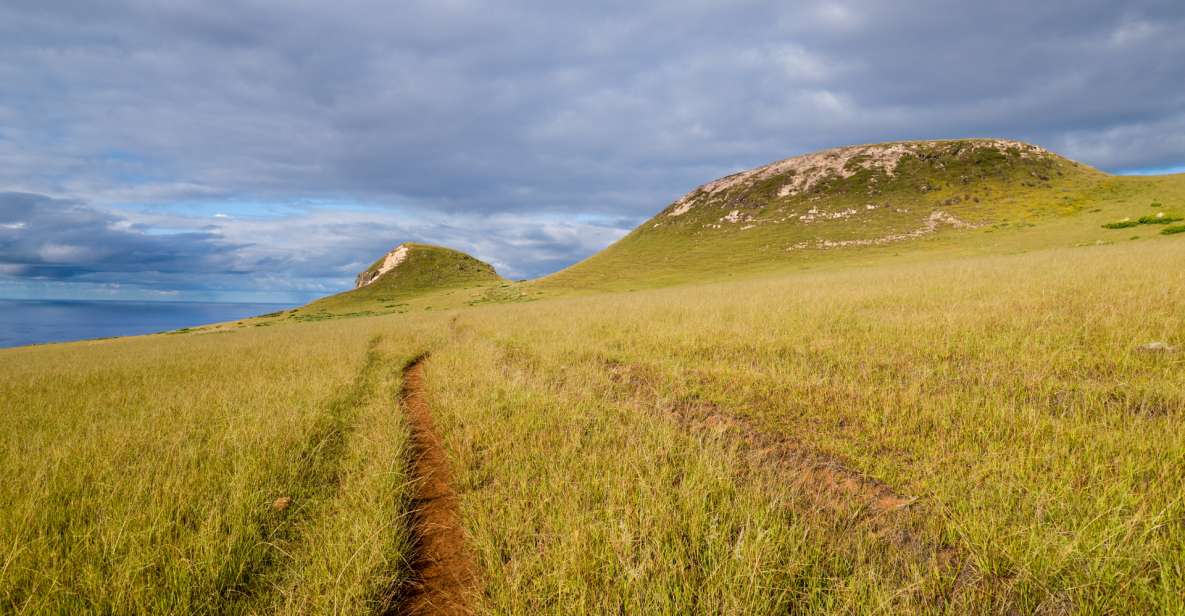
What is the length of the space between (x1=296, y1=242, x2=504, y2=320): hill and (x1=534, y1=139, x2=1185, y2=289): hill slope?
2429 centimetres

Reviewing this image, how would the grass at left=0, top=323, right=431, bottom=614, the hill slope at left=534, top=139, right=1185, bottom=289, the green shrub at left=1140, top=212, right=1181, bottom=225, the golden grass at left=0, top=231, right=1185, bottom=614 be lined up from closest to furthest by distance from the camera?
the golden grass at left=0, top=231, right=1185, bottom=614
the grass at left=0, top=323, right=431, bottom=614
the green shrub at left=1140, top=212, right=1181, bottom=225
the hill slope at left=534, top=139, right=1185, bottom=289

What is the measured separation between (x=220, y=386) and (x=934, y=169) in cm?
8621

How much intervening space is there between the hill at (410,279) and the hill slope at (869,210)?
2429cm

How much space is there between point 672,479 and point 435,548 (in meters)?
2.11

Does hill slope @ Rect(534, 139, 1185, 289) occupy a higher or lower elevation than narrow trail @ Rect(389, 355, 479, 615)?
higher

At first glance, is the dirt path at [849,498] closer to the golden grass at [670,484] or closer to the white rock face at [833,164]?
the golden grass at [670,484]

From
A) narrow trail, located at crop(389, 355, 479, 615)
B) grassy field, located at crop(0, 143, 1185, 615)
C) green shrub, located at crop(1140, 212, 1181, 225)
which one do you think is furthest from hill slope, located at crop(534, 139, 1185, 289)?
narrow trail, located at crop(389, 355, 479, 615)

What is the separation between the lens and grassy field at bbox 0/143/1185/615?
8.87ft

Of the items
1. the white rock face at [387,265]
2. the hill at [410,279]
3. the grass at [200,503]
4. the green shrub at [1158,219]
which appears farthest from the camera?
the white rock face at [387,265]

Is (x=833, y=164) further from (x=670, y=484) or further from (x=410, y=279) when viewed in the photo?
(x=670, y=484)

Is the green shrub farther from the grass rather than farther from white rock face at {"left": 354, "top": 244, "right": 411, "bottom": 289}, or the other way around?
white rock face at {"left": 354, "top": 244, "right": 411, "bottom": 289}

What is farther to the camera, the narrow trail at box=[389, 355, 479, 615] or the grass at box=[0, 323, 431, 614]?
the narrow trail at box=[389, 355, 479, 615]

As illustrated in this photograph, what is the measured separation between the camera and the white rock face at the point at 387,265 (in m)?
89.1

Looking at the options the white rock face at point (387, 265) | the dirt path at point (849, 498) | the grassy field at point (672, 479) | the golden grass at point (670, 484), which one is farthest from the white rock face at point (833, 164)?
the dirt path at point (849, 498)
